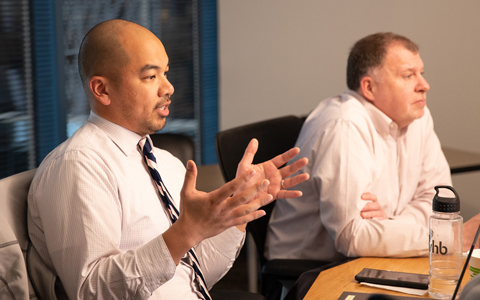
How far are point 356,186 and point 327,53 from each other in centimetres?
246

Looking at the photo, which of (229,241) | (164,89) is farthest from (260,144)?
(164,89)

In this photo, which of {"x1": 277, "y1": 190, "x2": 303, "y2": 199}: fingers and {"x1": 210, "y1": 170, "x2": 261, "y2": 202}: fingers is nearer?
{"x1": 210, "y1": 170, "x2": 261, "y2": 202}: fingers

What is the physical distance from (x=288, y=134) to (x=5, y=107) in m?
1.90

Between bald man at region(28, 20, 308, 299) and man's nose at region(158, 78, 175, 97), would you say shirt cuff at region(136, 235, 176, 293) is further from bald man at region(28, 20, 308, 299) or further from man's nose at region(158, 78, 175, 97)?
man's nose at region(158, 78, 175, 97)

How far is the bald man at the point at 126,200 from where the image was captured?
42.4 inches

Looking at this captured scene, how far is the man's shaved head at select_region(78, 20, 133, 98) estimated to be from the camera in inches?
51.4

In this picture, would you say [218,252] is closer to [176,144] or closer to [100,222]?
[100,222]

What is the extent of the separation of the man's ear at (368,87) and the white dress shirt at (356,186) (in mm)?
25

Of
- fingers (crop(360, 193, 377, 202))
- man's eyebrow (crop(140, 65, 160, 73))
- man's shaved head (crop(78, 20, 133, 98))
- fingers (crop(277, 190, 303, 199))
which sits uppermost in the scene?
man's shaved head (crop(78, 20, 133, 98))

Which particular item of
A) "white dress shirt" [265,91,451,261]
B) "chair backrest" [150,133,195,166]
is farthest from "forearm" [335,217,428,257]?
"chair backrest" [150,133,195,166]

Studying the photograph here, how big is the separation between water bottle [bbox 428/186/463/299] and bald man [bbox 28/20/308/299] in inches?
13.3

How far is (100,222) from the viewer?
1135 mm

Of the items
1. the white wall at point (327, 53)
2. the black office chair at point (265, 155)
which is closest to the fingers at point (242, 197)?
the black office chair at point (265, 155)

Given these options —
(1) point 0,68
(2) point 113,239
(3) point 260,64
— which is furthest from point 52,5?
(2) point 113,239
